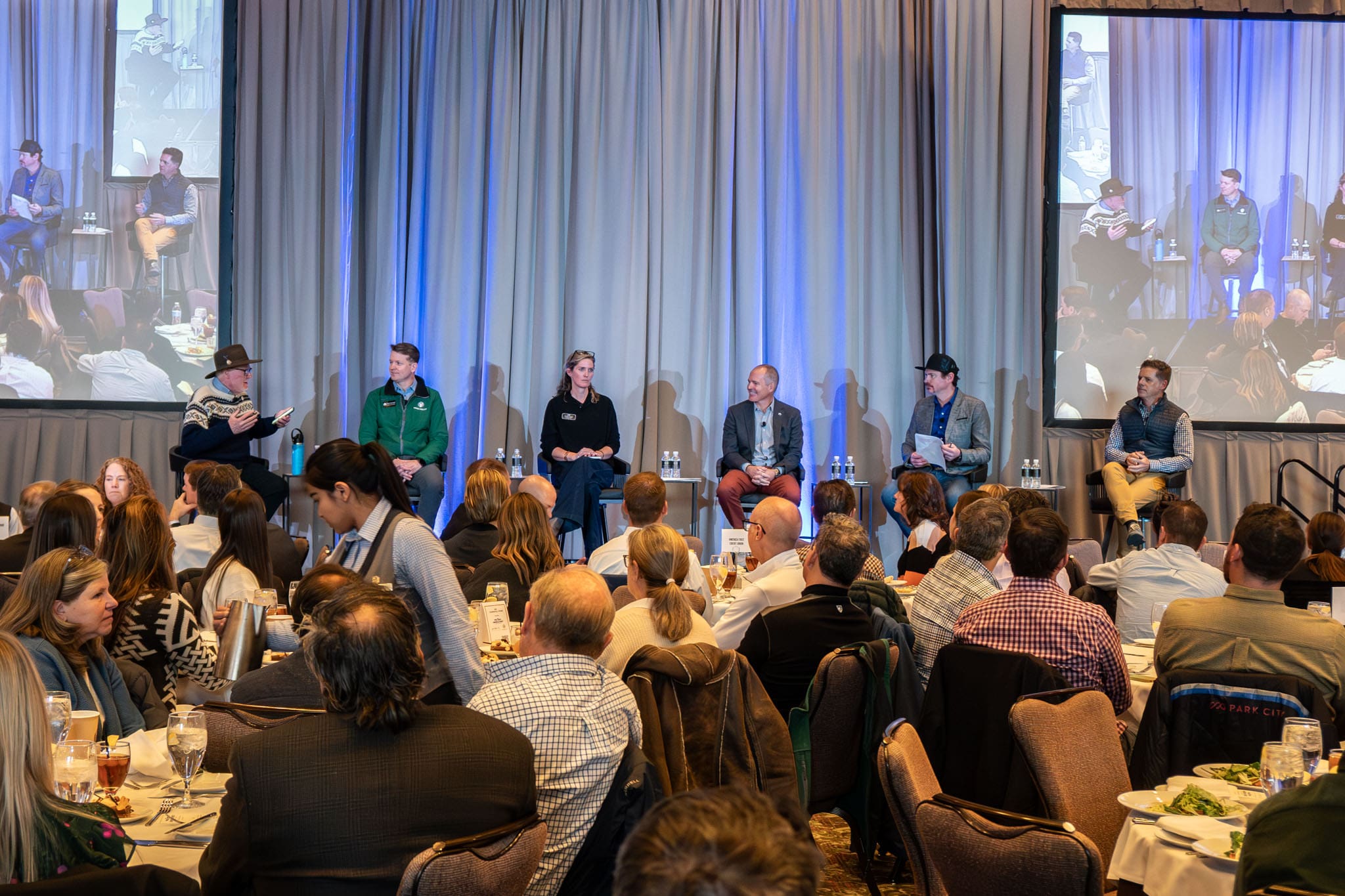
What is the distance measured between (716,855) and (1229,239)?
9.37m

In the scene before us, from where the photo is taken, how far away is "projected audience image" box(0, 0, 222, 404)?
887 cm

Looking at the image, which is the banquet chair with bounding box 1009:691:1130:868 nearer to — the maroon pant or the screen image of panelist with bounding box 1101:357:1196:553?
the maroon pant

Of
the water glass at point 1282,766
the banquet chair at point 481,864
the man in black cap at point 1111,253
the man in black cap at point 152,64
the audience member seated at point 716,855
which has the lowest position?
the banquet chair at point 481,864

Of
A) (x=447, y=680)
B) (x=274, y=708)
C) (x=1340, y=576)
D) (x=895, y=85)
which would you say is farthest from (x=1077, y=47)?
(x=274, y=708)

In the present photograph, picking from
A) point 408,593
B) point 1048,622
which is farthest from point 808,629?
point 408,593

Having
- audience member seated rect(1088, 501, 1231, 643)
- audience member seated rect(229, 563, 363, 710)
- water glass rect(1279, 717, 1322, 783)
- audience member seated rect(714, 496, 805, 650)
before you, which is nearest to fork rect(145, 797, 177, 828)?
audience member seated rect(229, 563, 363, 710)

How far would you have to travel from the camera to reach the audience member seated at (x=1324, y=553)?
5.14 metres

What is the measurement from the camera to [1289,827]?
67.1 inches

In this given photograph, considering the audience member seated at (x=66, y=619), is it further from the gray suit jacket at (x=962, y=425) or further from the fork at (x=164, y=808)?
the gray suit jacket at (x=962, y=425)

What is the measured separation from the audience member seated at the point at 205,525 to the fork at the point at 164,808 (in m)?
2.75

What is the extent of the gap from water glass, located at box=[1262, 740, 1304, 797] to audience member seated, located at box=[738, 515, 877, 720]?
1.53 metres

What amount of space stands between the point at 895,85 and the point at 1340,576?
5.57 meters

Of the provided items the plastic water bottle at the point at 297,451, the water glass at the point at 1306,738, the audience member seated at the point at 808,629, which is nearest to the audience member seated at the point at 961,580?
the audience member seated at the point at 808,629

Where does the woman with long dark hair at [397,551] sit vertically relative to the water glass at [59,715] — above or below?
above
